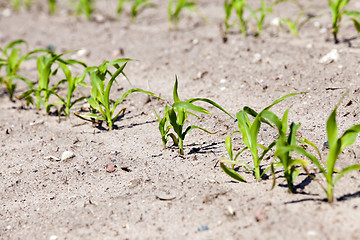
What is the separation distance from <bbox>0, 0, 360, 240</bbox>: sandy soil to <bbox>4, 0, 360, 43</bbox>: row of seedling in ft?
0.45

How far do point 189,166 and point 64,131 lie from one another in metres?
1.08

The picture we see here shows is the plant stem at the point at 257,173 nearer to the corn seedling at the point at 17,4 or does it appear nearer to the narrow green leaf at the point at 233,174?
the narrow green leaf at the point at 233,174

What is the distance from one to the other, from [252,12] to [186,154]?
2059 mm

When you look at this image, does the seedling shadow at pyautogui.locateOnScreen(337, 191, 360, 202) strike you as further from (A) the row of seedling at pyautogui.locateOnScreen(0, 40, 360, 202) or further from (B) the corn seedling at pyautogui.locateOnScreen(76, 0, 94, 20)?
(B) the corn seedling at pyautogui.locateOnScreen(76, 0, 94, 20)

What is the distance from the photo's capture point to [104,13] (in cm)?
582

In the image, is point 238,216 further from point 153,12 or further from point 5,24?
point 5,24

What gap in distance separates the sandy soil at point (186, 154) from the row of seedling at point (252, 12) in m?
0.14

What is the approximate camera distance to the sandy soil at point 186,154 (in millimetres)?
1885

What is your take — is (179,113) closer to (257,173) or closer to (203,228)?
(257,173)

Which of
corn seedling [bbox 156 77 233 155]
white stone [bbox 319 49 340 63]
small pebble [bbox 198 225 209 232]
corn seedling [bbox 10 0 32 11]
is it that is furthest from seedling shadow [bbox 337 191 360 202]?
corn seedling [bbox 10 0 32 11]

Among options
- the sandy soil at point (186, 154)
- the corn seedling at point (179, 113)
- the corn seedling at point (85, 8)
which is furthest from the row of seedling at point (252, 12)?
the corn seedling at point (179, 113)

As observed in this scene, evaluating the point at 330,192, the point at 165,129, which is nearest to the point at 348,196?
the point at 330,192

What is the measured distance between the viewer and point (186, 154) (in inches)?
98.0

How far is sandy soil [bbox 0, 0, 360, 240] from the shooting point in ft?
6.18
